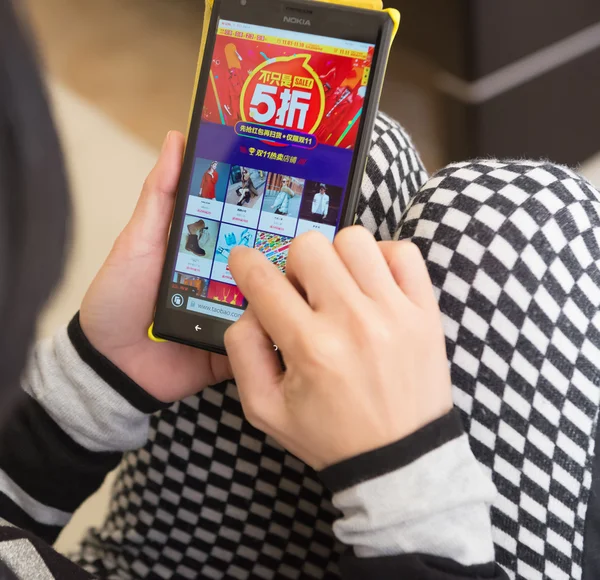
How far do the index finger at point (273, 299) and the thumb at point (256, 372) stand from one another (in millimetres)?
13

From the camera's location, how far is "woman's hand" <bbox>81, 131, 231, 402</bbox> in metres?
0.51

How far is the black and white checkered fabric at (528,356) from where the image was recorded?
439 mm

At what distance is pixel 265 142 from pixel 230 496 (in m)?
0.35

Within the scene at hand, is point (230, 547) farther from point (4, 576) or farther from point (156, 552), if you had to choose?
point (4, 576)

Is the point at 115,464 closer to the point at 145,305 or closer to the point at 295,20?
the point at 145,305

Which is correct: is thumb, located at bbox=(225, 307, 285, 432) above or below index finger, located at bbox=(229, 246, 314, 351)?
below

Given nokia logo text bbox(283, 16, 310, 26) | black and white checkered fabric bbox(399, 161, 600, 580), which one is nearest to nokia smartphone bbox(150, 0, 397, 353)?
nokia logo text bbox(283, 16, 310, 26)

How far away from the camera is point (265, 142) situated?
50 cm

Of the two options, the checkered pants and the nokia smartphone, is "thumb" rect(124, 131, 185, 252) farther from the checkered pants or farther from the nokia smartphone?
the checkered pants

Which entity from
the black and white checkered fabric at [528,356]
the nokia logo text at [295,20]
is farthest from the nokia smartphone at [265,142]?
the black and white checkered fabric at [528,356]

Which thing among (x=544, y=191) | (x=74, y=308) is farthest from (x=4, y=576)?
(x=74, y=308)

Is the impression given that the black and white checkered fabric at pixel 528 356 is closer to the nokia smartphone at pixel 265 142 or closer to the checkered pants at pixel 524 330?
the checkered pants at pixel 524 330

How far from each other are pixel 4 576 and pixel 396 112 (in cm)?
119

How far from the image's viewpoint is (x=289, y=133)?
1.61ft
